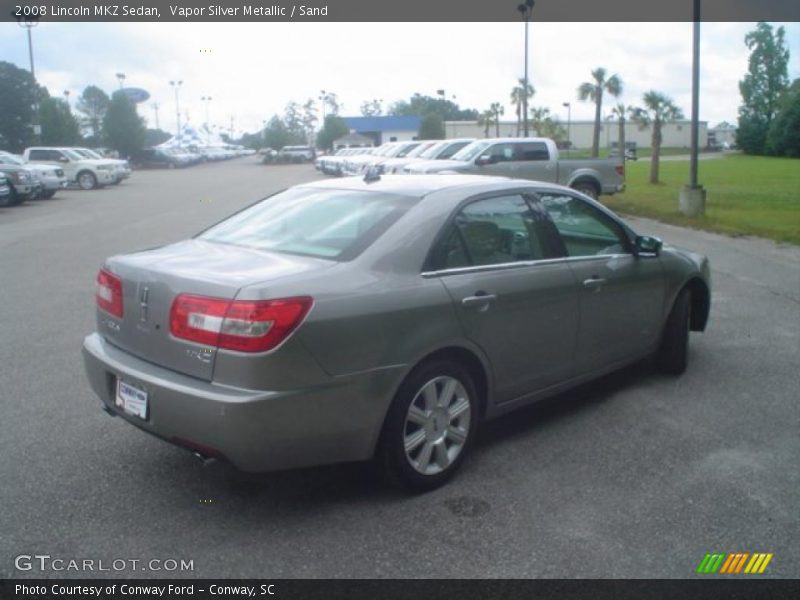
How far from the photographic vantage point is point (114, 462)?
473 cm

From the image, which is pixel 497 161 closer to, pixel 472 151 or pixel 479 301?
pixel 472 151

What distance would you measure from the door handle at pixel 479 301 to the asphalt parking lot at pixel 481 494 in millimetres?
913

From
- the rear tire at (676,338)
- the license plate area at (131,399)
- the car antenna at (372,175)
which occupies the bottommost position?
the rear tire at (676,338)

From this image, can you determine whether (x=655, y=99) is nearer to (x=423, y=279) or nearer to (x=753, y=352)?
(x=753, y=352)

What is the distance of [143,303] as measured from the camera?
423 cm

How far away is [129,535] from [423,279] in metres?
1.86

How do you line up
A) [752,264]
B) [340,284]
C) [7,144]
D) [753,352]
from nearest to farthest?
1. [340,284]
2. [753,352]
3. [752,264]
4. [7,144]

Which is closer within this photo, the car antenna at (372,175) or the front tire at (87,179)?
the car antenna at (372,175)

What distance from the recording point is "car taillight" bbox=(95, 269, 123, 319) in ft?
14.7

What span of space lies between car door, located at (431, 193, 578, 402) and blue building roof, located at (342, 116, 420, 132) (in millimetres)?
89034

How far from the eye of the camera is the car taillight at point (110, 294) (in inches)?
176

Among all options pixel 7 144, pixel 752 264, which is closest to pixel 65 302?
pixel 752 264

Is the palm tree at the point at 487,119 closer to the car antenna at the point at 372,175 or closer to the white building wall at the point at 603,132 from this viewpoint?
the white building wall at the point at 603,132

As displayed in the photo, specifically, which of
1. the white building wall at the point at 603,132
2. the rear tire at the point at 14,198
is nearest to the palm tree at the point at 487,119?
the white building wall at the point at 603,132
